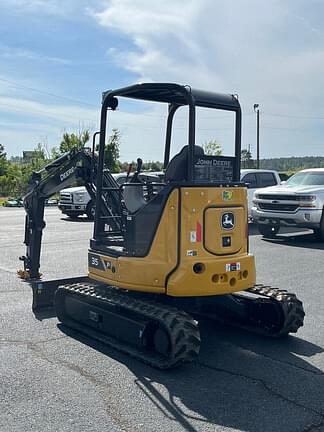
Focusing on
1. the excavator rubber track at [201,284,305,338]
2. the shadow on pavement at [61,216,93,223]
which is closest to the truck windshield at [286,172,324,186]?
the shadow on pavement at [61,216,93,223]

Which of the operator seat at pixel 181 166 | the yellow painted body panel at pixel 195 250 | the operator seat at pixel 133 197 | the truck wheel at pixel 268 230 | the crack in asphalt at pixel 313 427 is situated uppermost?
the operator seat at pixel 181 166

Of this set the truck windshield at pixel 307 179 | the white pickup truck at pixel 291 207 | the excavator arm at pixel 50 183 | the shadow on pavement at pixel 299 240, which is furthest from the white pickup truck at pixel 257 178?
the excavator arm at pixel 50 183

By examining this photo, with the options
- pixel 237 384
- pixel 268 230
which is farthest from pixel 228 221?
pixel 268 230

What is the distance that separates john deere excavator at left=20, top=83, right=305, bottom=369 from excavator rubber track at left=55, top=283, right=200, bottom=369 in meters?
0.01

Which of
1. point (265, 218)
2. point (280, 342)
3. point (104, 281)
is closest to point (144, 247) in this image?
point (104, 281)

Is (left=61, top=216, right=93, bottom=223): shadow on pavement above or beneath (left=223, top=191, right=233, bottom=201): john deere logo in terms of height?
beneath

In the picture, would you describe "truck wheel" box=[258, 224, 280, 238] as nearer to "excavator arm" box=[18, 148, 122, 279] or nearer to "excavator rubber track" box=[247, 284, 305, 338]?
"excavator arm" box=[18, 148, 122, 279]

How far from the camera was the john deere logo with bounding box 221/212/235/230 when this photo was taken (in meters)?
5.97

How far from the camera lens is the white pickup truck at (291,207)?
594 inches

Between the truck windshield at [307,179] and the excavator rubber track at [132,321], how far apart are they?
1054 cm

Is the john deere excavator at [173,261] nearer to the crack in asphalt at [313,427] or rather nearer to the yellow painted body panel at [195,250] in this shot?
the yellow painted body panel at [195,250]

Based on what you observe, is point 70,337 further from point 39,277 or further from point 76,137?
point 76,137

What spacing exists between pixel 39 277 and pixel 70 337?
11.1 feet

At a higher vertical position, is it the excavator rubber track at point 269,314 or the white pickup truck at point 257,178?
the white pickup truck at point 257,178
